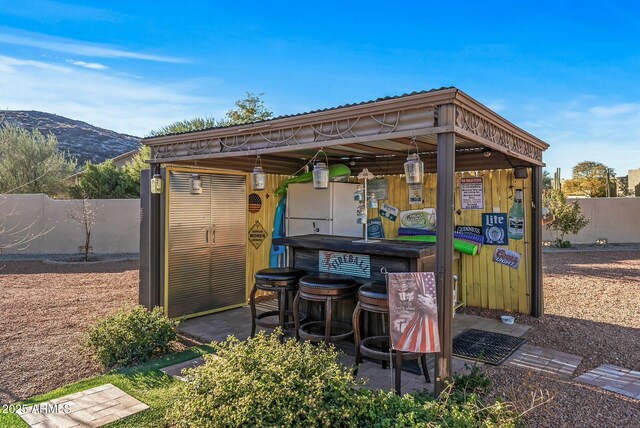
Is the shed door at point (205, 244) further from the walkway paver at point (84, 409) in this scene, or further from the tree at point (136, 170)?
the tree at point (136, 170)

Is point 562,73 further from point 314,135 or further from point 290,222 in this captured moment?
point 314,135

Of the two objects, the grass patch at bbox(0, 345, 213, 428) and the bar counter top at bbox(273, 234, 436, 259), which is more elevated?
the bar counter top at bbox(273, 234, 436, 259)

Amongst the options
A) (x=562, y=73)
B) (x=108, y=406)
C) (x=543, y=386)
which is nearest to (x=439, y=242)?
(x=543, y=386)

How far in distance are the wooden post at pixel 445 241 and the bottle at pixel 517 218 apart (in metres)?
3.50

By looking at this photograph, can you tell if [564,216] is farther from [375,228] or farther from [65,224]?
[65,224]

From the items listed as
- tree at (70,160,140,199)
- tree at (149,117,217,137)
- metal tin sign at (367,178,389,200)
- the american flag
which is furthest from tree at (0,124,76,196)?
metal tin sign at (367,178,389,200)

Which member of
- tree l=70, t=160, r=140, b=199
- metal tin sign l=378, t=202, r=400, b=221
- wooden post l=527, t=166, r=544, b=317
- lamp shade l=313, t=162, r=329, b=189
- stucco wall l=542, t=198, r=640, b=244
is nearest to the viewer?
lamp shade l=313, t=162, r=329, b=189

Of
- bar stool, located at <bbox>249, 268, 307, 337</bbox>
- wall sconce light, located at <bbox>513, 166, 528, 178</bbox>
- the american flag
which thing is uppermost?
wall sconce light, located at <bbox>513, 166, 528, 178</bbox>

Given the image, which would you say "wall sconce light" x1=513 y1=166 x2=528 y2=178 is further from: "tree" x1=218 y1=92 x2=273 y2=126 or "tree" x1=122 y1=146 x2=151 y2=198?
"tree" x1=122 y1=146 x2=151 y2=198

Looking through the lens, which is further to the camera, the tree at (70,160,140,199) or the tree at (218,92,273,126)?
the tree at (218,92,273,126)

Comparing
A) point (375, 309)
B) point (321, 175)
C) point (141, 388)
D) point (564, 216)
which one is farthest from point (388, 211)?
point (564, 216)

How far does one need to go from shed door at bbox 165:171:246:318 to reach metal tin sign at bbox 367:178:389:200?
7.33 feet

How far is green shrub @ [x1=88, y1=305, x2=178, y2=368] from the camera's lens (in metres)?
4.13

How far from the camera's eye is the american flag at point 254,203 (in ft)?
22.4
